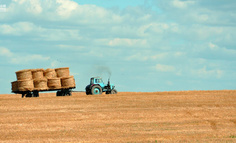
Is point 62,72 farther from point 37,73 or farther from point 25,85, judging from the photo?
point 25,85

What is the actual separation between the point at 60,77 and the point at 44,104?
7.30 m

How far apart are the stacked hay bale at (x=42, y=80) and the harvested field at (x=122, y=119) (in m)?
3.91

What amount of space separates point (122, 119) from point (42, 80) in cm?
1420

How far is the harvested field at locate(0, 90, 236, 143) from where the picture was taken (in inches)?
744

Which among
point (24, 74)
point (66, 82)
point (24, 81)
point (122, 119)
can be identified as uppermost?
point (24, 74)

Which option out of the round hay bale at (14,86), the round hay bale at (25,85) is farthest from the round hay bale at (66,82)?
the round hay bale at (14,86)

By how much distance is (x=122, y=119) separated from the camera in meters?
23.8

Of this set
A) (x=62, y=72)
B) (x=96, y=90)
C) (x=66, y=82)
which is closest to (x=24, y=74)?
(x=62, y=72)

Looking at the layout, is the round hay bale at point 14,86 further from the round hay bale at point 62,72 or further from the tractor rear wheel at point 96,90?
the tractor rear wheel at point 96,90

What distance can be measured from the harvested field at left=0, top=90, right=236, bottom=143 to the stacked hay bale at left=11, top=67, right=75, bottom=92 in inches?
154

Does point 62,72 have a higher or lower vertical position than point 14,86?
higher

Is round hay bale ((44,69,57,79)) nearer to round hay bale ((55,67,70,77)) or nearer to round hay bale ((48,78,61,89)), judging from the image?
round hay bale ((55,67,70,77))

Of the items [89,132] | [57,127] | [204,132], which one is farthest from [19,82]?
[204,132]

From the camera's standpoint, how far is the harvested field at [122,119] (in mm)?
18891
